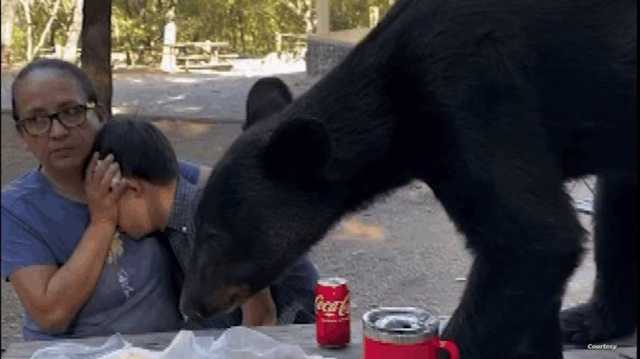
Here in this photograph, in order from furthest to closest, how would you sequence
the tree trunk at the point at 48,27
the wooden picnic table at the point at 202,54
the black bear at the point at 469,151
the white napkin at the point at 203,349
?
1. the wooden picnic table at the point at 202,54
2. the tree trunk at the point at 48,27
3. the white napkin at the point at 203,349
4. the black bear at the point at 469,151

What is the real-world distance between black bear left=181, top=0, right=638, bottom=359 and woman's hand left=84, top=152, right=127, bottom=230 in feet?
0.81

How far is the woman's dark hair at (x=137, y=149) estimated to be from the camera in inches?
99.7

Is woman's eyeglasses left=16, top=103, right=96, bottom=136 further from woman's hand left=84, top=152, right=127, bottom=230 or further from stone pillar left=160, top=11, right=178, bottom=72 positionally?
stone pillar left=160, top=11, right=178, bottom=72

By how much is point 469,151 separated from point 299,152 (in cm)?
39

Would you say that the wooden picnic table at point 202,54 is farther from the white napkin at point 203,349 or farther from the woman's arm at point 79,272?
the white napkin at point 203,349

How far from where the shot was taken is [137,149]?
8.32 feet

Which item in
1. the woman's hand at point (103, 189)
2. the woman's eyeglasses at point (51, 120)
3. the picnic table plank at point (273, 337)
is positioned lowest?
the picnic table plank at point (273, 337)

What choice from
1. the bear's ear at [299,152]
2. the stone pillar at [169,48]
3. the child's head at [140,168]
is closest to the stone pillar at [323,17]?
the stone pillar at [169,48]

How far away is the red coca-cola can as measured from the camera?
2285mm

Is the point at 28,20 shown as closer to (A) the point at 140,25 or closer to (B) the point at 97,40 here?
(A) the point at 140,25

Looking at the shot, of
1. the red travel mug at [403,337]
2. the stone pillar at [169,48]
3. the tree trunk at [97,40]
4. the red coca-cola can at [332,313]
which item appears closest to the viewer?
the red travel mug at [403,337]

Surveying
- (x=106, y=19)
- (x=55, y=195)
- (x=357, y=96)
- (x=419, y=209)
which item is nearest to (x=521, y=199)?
(x=357, y=96)

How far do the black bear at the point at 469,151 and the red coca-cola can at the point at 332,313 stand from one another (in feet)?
0.54

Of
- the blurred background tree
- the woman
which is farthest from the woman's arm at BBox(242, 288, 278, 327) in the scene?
the blurred background tree
